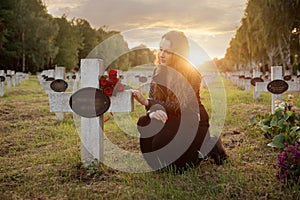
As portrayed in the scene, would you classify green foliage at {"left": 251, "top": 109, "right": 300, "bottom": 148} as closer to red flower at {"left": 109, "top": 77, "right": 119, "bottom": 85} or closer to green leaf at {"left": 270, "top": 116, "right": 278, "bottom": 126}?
green leaf at {"left": 270, "top": 116, "right": 278, "bottom": 126}

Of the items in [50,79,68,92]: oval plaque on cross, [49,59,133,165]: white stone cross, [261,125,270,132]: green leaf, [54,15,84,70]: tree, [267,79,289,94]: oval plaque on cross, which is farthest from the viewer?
[54,15,84,70]: tree

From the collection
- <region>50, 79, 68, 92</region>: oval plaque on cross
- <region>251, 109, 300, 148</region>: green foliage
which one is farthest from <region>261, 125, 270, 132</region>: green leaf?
<region>50, 79, 68, 92</region>: oval plaque on cross

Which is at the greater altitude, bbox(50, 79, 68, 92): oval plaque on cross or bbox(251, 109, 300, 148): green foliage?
bbox(50, 79, 68, 92): oval plaque on cross

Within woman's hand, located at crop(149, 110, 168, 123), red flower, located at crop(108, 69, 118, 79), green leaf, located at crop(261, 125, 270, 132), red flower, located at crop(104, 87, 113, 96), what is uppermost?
red flower, located at crop(108, 69, 118, 79)

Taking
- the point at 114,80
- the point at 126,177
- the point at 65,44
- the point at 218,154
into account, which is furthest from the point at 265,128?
the point at 65,44

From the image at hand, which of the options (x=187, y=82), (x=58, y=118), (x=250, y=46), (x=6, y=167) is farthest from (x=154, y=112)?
(x=250, y=46)

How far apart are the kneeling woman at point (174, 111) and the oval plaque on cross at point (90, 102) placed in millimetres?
339

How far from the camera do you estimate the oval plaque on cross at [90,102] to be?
11.1 ft

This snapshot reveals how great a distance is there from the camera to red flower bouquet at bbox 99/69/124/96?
11.2ft

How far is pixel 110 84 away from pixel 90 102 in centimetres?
27

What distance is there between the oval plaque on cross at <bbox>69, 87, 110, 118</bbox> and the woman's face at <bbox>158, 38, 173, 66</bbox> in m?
0.71

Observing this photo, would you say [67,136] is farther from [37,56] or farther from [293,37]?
[37,56]

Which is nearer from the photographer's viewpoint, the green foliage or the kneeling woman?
the kneeling woman

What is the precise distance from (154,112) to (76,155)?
129cm
